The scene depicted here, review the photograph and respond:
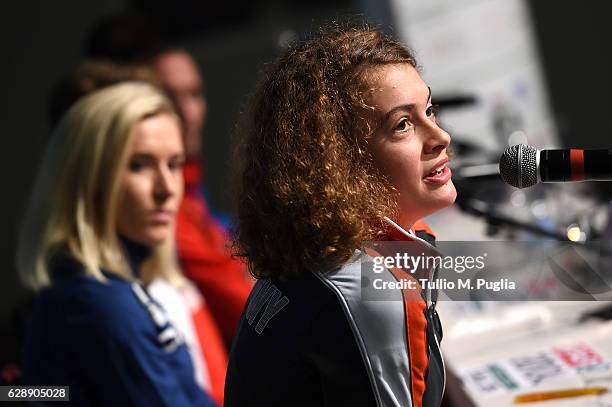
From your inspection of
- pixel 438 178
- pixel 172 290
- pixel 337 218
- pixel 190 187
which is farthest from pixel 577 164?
pixel 190 187

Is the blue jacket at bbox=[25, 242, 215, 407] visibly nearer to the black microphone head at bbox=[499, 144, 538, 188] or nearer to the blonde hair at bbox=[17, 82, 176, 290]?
the blonde hair at bbox=[17, 82, 176, 290]

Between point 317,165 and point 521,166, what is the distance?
0.24 m

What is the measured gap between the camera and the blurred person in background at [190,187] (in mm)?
2229

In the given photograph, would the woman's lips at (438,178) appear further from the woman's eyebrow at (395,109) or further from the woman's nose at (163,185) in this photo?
the woman's nose at (163,185)

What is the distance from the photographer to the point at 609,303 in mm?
1605

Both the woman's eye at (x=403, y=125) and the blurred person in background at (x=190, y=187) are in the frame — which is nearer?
the woman's eye at (x=403, y=125)

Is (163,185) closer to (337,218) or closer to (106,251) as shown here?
(106,251)

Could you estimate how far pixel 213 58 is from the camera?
5.55 metres

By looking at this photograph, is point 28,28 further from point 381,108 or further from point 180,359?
point 381,108

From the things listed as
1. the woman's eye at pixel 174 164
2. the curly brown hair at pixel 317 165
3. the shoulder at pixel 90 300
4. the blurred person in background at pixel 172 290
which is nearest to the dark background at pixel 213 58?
the blurred person in background at pixel 172 290

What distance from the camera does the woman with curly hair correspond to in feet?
2.97

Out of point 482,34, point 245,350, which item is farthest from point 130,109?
point 482,34

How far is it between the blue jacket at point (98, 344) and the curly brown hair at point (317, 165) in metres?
0.58

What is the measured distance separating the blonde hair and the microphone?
885 mm
